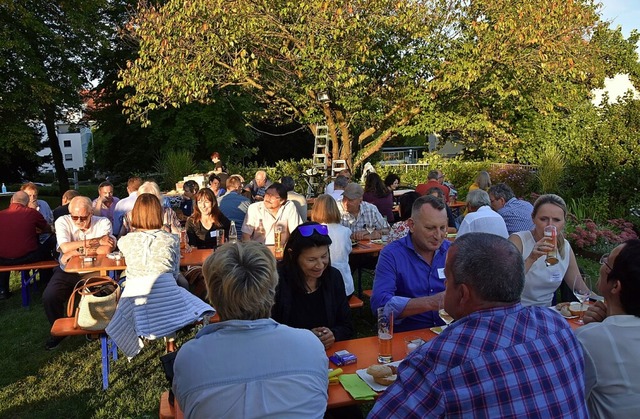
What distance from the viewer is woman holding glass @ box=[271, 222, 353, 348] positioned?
3.34 m

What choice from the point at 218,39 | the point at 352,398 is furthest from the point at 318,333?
the point at 218,39

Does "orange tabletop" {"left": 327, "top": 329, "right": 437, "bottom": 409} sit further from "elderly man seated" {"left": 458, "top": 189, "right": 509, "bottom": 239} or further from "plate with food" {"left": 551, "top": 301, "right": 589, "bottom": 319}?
"elderly man seated" {"left": 458, "top": 189, "right": 509, "bottom": 239}

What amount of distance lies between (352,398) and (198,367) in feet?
2.60

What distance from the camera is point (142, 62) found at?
1355 centimetres

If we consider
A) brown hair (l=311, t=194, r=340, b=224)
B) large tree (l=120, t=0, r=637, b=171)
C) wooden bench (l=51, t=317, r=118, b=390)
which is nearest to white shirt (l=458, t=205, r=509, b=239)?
brown hair (l=311, t=194, r=340, b=224)

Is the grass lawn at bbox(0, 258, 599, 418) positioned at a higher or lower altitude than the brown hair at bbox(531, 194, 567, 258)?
lower

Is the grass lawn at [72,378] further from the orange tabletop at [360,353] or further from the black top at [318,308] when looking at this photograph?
the orange tabletop at [360,353]

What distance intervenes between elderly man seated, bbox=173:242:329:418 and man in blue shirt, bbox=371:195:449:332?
1.51m

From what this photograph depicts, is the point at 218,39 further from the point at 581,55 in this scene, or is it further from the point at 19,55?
the point at 581,55

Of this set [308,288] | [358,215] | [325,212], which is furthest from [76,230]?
[308,288]

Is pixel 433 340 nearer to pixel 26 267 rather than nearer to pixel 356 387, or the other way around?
pixel 356 387

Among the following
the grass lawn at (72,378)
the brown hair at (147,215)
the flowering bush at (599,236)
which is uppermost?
the brown hair at (147,215)

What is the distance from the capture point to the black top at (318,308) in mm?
3330

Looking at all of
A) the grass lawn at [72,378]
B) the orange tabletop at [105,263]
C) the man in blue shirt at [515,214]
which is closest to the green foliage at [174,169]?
the grass lawn at [72,378]
